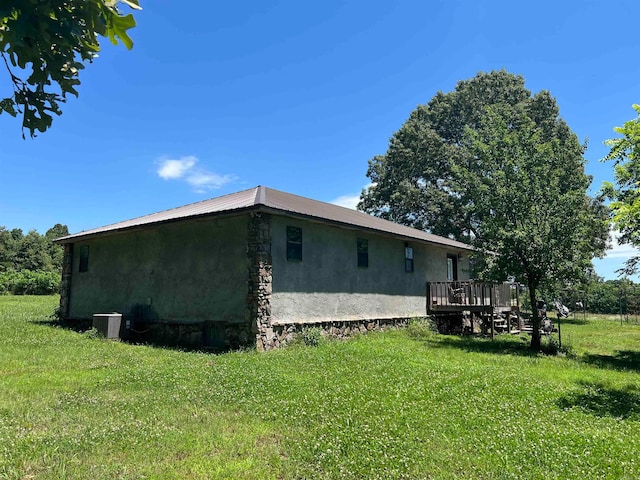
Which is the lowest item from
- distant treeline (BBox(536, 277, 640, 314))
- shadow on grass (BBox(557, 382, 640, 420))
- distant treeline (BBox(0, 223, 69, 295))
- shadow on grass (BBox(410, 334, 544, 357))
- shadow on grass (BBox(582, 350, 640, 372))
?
shadow on grass (BBox(582, 350, 640, 372))

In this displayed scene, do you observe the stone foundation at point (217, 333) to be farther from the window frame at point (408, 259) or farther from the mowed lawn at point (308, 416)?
the window frame at point (408, 259)

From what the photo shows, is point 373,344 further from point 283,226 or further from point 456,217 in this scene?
point 456,217

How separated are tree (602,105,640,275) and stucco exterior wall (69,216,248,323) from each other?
8.18 metres

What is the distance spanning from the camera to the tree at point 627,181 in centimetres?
717

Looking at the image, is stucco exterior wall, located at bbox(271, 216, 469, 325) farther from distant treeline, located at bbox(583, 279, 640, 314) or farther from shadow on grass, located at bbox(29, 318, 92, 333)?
distant treeline, located at bbox(583, 279, 640, 314)

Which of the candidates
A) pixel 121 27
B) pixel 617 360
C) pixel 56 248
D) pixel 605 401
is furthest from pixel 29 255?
pixel 121 27

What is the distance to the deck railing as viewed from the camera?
16.9 metres

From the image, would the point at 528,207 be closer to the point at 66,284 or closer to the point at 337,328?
the point at 337,328

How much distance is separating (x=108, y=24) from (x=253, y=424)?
15.7 feet

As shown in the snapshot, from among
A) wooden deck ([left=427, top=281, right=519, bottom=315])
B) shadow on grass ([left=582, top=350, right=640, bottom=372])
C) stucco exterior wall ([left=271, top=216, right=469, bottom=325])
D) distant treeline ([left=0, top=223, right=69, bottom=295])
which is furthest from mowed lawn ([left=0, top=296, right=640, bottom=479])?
distant treeline ([left=0, top=223, right=69, bottom=295])

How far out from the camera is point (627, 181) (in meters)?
10.8

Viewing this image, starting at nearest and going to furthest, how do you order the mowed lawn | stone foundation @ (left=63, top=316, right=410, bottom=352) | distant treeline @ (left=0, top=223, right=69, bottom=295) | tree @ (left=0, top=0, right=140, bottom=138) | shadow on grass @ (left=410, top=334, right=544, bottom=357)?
1. tree @ (left=0, top=0, right=140, bottom=138)
2. the mowed lawn
3. stone foundation @ (left=63, top=316, right=410, bottom=352)
4. shadow on grass @ (left=410, top=334, right=544, bottom=357)
5. distant treeline @ (left=0, top=223, right=69, bottom=295)

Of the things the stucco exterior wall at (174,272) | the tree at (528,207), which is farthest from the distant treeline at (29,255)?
the tree at (528,207)

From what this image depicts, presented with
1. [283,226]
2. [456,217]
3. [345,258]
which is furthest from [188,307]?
[456,217]
